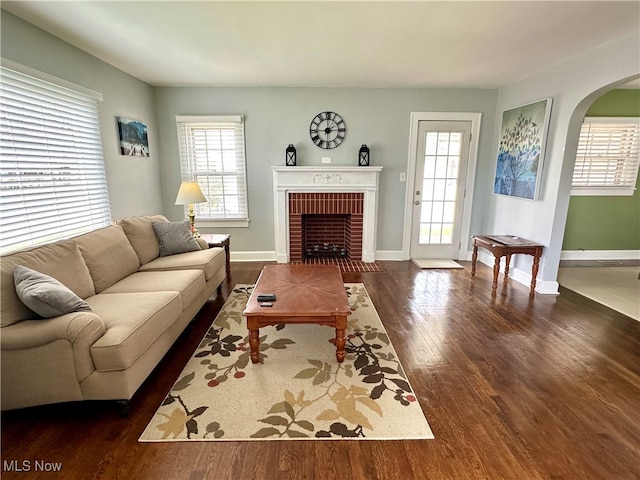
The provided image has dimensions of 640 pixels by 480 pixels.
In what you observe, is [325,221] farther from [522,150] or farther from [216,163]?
[522,150]

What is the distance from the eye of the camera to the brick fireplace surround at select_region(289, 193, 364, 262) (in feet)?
15.3

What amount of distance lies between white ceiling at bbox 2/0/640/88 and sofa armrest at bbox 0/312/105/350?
2.07 metres

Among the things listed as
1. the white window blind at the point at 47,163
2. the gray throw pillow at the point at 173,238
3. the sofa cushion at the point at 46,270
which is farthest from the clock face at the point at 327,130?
the sofa cushion at the point at 46,270

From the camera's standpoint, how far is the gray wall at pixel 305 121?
174 inches

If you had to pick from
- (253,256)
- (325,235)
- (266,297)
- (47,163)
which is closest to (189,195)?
(47,163)

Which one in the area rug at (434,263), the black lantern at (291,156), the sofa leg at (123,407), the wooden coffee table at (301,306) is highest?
the black lantern at (291,156)

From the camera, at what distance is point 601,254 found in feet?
16.5

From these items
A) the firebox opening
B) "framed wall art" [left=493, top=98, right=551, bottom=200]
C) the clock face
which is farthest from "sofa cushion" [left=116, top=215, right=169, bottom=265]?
"framed wall art" [left=493, top=98, right=551, bottom=200]

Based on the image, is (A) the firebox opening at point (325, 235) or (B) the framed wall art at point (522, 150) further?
(A) the firebox opening at point (325, 235)

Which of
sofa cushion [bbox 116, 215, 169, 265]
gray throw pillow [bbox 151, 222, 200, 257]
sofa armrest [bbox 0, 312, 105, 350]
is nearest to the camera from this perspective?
sofa armrest [bbox 0, 312, 105, 350]

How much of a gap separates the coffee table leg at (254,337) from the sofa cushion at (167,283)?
64 cm

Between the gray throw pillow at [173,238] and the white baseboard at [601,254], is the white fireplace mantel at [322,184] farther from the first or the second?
the white baseboard at [601,254]

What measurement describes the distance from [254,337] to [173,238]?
169cm

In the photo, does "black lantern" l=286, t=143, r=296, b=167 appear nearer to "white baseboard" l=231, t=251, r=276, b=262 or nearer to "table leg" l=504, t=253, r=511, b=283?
"white baseboard" l=231, t=251, r=276, b=262
